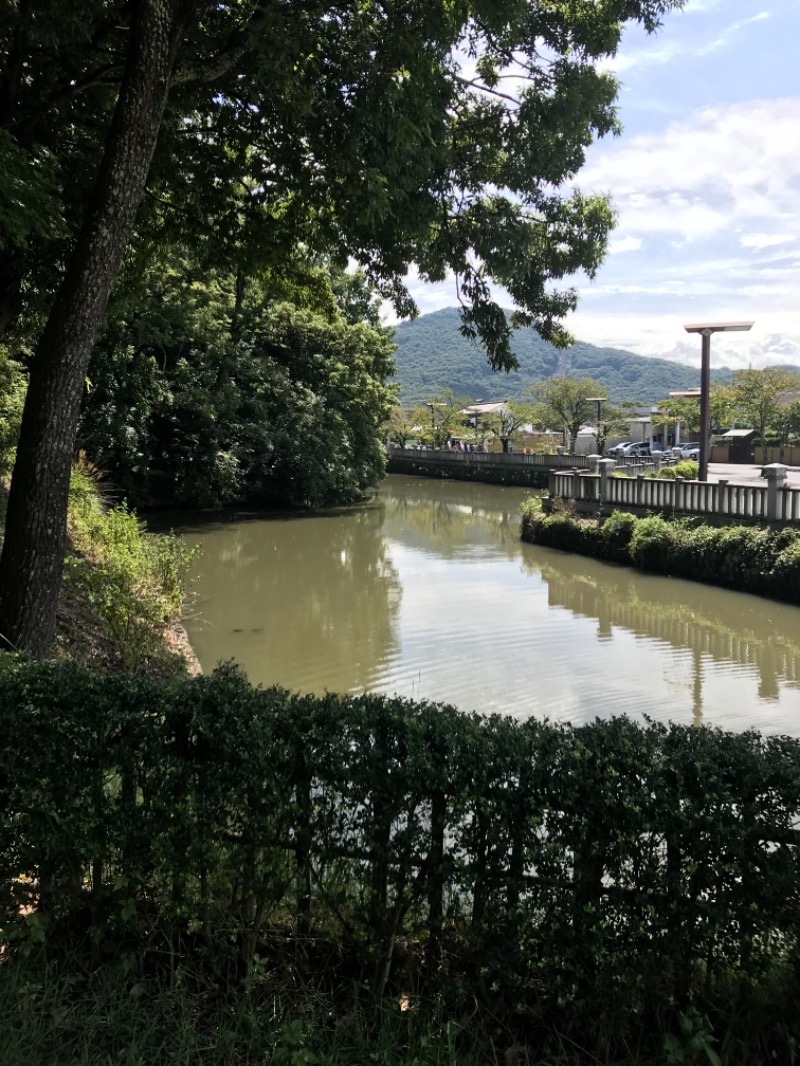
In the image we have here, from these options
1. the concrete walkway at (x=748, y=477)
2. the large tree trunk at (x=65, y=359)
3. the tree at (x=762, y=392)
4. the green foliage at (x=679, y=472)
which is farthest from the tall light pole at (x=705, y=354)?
the tree at (x=762, y=392)

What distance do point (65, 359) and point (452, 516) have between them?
24.1 meters

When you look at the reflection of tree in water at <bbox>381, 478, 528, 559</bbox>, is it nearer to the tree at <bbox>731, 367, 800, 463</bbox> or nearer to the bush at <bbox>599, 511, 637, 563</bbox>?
the bush at <bbox>599, 511, 637, 563</bbox>

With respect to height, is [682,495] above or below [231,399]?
below

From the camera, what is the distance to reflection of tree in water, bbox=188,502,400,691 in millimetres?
9258

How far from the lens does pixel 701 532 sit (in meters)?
14.2

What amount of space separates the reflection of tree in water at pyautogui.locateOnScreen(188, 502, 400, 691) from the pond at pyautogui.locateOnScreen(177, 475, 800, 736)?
0.04 meters

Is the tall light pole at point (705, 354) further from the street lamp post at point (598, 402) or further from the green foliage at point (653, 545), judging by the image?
the street lamp post at point (598, 402)

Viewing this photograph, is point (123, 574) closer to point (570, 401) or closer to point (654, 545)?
point (654, 545)

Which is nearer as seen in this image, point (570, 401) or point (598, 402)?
point (598, 402)

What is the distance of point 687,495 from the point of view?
50.1ft

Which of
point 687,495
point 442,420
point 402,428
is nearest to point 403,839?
point 687,495

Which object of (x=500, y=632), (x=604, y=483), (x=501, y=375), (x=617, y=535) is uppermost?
(x=501, y=375)

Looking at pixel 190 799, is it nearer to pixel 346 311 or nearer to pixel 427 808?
pixel 427 808

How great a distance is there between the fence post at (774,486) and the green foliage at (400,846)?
1186cm
